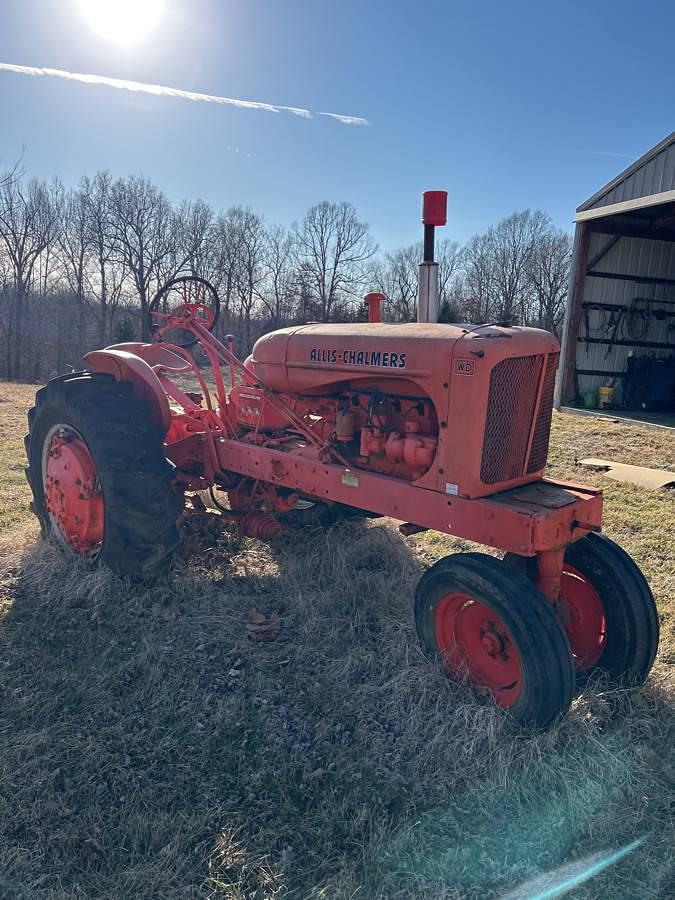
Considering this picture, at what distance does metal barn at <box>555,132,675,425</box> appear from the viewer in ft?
44.7

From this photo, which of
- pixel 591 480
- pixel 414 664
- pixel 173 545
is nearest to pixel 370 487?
pixel 414 664

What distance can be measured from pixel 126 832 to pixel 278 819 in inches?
Answer: 18.8

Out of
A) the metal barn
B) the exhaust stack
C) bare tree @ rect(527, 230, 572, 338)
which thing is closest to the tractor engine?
the exhaust stack

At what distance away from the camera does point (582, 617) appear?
116 inches

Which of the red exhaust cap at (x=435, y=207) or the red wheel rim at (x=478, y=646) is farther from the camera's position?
the red exhaust cap at (x=435, y=207)

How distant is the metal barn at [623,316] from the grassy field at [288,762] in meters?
11.7

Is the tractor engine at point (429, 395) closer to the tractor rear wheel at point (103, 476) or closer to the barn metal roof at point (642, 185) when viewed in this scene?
the tractor rear wheel at point (103, 476)

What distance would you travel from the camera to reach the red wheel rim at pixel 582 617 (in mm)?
2871

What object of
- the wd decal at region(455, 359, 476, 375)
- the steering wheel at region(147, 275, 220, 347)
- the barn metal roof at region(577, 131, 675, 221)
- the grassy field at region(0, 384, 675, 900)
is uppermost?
the barn metal roof at region(577, 131, 675, 221)

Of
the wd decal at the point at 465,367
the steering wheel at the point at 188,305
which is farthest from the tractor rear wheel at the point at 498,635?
the steering wheel at the point at 188,305

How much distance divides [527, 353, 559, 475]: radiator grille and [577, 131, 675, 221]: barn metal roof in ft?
31.1

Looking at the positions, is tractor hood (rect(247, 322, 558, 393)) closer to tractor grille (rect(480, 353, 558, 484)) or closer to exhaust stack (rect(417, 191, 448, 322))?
tractor grille (rect(480, 353, 558, 484))

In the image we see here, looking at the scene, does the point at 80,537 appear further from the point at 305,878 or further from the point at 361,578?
the point at 305,878

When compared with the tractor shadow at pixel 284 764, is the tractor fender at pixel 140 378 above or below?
above
